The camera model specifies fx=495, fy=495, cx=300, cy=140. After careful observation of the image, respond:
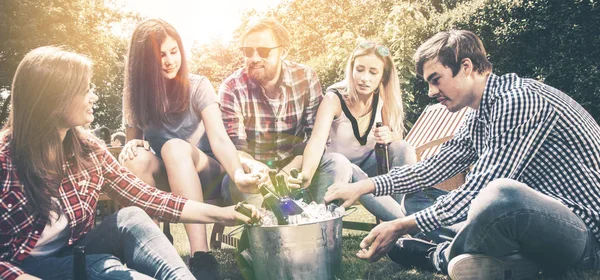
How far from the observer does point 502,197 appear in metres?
2.13

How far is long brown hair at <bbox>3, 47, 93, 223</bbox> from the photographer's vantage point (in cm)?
207

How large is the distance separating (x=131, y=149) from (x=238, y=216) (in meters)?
1.14

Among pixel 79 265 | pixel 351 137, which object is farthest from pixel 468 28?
pixel 79 265

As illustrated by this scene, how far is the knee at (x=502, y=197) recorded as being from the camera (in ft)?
6.94

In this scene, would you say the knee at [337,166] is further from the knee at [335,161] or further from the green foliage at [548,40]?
the green foliage at [548,40]

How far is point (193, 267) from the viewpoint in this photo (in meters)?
→ 2.78

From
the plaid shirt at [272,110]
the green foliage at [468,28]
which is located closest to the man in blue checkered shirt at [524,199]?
the plaid shirt at [272,110]

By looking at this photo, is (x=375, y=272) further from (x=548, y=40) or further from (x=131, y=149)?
(x=548, y=40)

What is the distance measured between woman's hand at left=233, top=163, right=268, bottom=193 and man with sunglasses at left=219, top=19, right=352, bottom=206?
1.99 feet

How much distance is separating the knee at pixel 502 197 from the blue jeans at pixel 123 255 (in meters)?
1.31

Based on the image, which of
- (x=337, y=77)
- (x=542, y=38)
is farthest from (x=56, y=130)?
(x=337, y=77)

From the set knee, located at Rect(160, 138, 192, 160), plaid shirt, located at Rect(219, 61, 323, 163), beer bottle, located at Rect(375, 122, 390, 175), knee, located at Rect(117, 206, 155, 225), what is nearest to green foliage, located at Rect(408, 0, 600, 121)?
beer bottle, located at Rect(375, 122, 390, 175)

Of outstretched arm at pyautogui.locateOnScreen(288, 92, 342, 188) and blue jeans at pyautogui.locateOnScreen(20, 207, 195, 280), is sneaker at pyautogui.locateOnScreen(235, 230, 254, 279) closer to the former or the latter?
outstretched arm at pyautogui.locateOnScreen(288, 92, 342, 188)

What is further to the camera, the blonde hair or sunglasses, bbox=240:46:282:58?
the blonde hair
